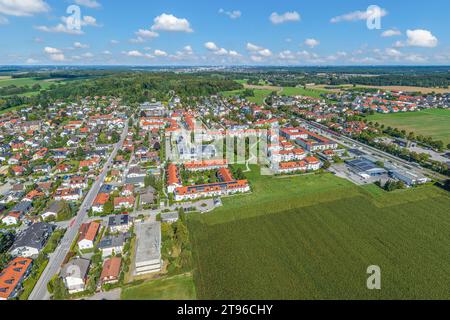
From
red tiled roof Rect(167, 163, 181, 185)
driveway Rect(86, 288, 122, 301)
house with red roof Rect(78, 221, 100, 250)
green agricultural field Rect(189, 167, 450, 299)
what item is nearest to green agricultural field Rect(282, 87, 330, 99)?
green agricultural field Rect(189, 167, 450, 299)

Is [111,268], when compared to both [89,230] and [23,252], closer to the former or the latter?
[89,230]

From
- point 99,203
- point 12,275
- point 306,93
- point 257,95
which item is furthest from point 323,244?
point 306,93

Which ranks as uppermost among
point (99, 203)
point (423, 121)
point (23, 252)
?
point (423, 121)

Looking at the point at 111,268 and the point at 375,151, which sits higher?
the point at 375,151

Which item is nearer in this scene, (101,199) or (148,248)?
(148,248)

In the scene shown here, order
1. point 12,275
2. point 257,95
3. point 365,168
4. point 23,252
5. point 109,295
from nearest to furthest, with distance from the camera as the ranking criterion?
1. point 109,295
2. point 12,275
3. point 23,252
4. point 365,168
5. point 257,95

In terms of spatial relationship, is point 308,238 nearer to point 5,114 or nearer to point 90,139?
point 90,139
